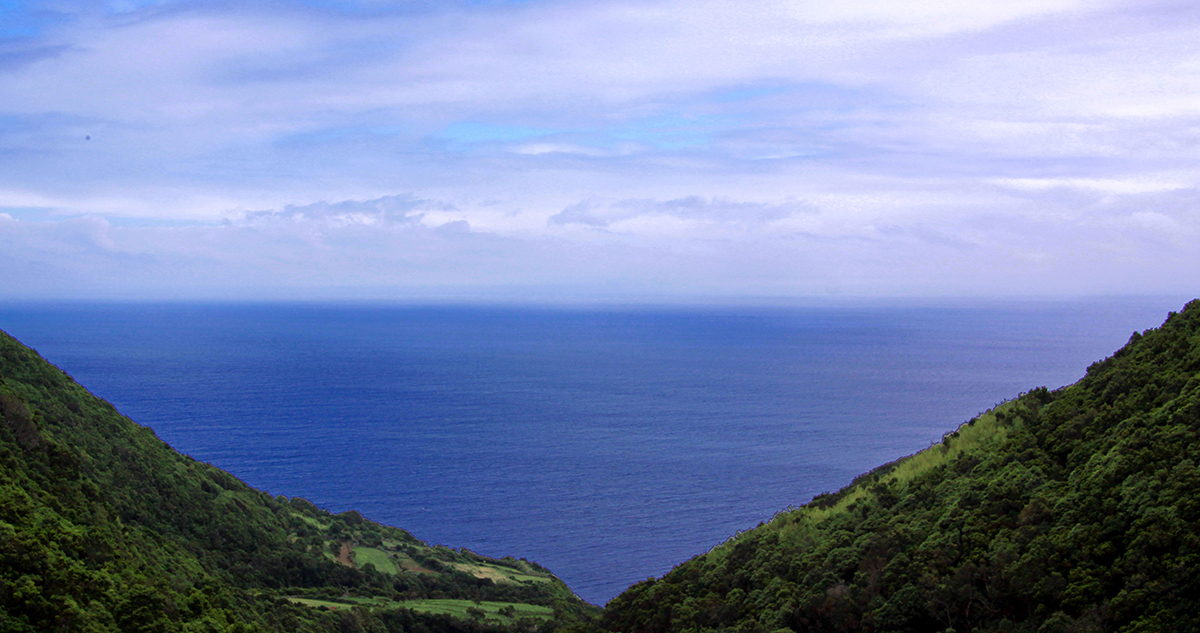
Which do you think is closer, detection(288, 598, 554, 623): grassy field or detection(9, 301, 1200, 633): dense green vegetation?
detection(9, 301, 1200, 633): dense green vegetation

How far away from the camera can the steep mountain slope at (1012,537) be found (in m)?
14.4

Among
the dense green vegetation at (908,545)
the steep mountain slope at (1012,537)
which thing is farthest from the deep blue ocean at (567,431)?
the steep mountain slope at (1012,537)

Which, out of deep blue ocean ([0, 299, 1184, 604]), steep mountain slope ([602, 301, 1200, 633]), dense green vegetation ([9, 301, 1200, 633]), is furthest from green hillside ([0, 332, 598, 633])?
deep blue ocean ([0, 299, 1184, 604])

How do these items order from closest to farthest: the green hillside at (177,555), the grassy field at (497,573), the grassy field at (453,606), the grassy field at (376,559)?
the green hillside at (177,555), the grassy field at (453,606), the grassy field at (376,559), the grassy field at (497,573)

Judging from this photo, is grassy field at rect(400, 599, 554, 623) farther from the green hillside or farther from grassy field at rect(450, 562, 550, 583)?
grassy field at rect(450, 562, 550, 583)

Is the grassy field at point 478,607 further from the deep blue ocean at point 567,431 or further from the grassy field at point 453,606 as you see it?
the deep blue ocean at point 567,431

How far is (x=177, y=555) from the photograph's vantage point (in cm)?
2992

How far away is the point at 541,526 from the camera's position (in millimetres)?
70938

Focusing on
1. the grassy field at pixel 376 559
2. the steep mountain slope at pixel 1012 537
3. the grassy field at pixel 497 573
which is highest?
the steep mountain slope at pixel 1012 537

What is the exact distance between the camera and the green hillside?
18000 mm

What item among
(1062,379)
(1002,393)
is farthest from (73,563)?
(1062,379)

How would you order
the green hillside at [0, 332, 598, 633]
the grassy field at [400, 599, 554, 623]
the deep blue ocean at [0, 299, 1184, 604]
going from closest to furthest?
the green hillside at [0, 332, 598, 633] < the grassy field at [400, 599, 554, 623] < the deep blue ocean at [0, 299, 1184, 604]

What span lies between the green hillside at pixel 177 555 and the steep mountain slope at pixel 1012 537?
12.9 metres

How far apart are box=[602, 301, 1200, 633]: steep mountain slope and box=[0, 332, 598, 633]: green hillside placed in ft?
42.3
